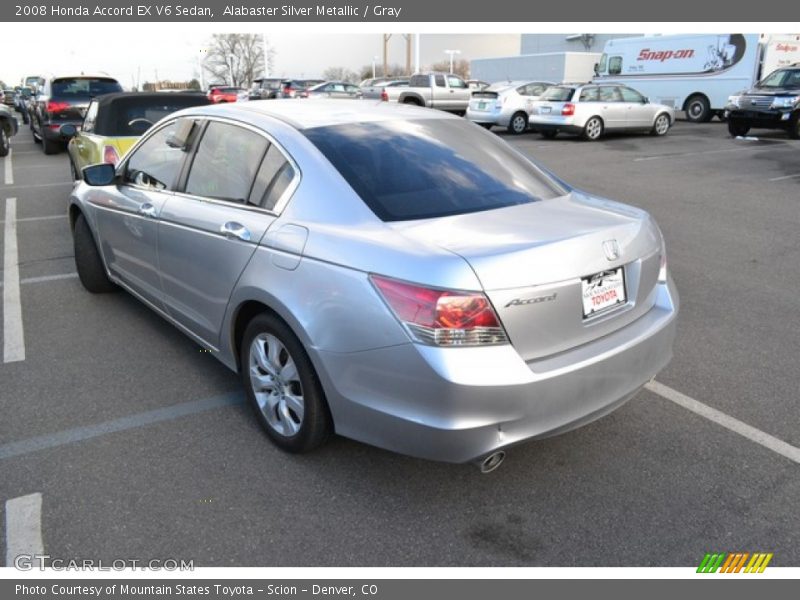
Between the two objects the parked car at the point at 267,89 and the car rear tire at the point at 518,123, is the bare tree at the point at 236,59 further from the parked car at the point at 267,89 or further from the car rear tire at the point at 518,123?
the car rear tire at the point at 518,123

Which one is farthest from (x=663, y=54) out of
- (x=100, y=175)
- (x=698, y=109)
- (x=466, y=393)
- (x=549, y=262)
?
(x=466, y=393)

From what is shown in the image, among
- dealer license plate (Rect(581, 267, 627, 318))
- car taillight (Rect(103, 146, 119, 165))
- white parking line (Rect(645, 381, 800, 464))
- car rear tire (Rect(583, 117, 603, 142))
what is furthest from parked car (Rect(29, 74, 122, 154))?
dealer license plate (Rect(581, 267, 627, 318))

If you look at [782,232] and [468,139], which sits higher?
[468,139]

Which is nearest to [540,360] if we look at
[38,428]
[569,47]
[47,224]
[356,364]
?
[356,364]

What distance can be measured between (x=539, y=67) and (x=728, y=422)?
4039cm

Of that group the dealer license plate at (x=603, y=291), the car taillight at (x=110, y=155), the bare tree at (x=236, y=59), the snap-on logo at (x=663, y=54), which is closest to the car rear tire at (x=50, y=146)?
the car taillight at (x=110, y=155)

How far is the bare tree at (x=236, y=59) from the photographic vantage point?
72.9 meters

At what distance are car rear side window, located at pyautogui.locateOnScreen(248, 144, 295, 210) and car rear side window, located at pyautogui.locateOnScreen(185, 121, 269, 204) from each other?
66mm

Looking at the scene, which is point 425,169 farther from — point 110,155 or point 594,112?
point 594,112

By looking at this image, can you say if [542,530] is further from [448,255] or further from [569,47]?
[569,47]

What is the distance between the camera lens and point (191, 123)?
4.10 metres

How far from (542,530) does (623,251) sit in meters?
1.23

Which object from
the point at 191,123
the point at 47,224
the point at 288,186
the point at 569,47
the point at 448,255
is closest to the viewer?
the point at 448,255

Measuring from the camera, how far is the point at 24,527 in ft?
8.93
